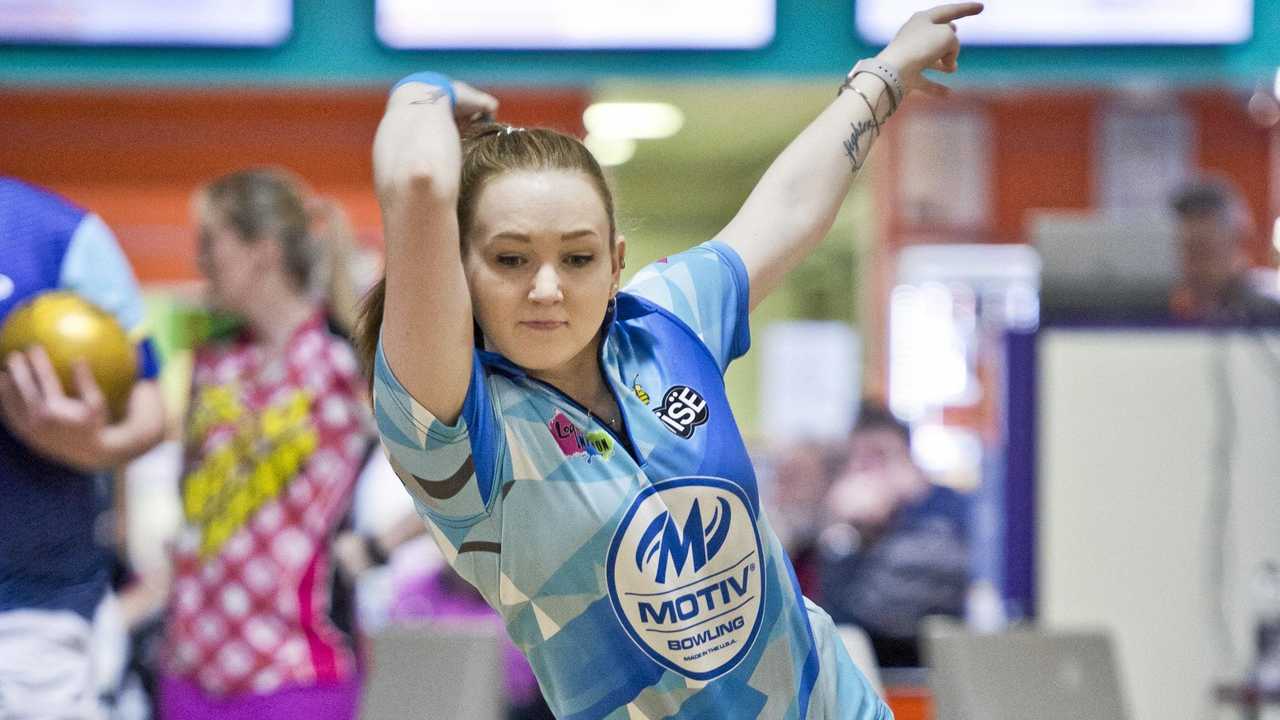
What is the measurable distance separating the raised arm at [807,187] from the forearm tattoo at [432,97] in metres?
0.47

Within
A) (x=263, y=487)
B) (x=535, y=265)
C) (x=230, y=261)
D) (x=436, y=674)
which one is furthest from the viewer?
(x=436, y=674)

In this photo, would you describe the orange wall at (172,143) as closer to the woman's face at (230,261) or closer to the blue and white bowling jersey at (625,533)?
the woman's face at (230,261)

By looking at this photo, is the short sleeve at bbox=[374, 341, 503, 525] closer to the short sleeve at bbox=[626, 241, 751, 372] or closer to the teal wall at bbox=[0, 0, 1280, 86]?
the short sleeve at bbox=[626, 241, 751, 372]

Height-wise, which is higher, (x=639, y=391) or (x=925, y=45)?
(x=925, y=45)

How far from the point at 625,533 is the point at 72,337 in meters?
1.09

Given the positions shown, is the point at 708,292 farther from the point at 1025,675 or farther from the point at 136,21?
the point at 136,21

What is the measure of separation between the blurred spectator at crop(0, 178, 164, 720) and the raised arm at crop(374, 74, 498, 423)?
3.28 ft

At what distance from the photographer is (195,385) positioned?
298 cm

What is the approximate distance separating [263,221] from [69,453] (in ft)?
3.47

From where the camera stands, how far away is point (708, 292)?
1.60 meters

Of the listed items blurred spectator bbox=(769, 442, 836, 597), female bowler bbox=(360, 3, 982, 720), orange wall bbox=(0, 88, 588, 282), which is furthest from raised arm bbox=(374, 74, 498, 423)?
orange wall bbox=(0, 88, 588, 282)

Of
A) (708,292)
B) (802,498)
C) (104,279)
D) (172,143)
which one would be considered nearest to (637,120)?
(172,143)

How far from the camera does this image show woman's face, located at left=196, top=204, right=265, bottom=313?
297 centimetres

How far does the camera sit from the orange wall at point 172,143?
244 inches
